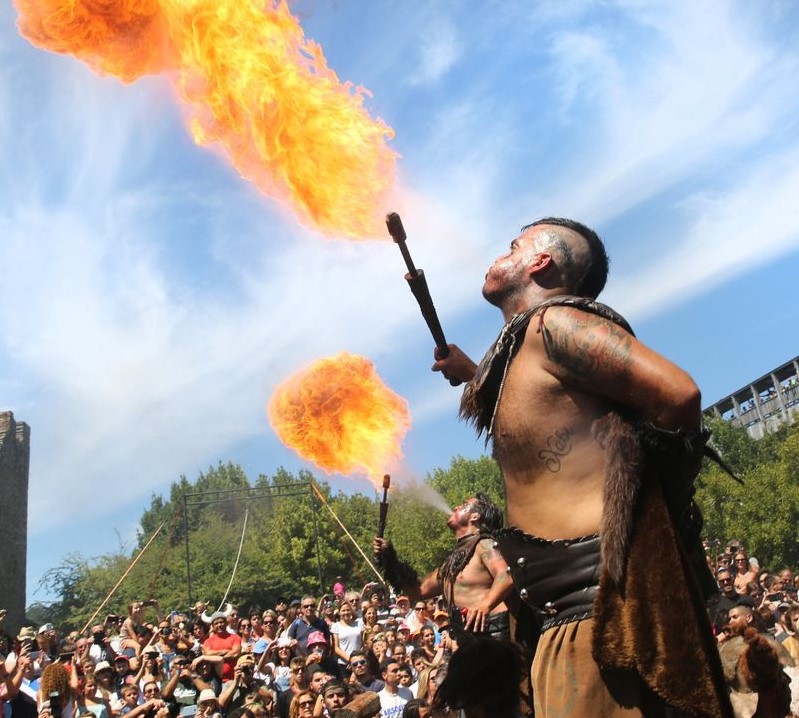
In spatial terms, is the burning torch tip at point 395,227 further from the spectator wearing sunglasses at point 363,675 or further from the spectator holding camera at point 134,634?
the spectator holding camera at point 134,634

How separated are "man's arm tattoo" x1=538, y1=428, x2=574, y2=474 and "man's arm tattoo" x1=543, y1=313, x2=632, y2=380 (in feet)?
0.62

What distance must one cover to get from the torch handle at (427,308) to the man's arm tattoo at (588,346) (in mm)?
840

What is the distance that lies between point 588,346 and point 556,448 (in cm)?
34

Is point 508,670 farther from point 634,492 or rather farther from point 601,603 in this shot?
point 634,492

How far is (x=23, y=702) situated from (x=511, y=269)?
8.64m

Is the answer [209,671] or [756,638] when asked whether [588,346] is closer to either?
[756,638]

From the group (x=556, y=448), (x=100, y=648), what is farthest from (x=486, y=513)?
(x=100, y=648)

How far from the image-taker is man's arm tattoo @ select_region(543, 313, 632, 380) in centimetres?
289

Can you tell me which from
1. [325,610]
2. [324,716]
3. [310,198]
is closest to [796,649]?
[324,716]

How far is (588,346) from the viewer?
9.62ft

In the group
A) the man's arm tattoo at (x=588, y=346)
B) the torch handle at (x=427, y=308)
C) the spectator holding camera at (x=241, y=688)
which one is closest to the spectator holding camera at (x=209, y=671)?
the spectator holding camera at (x=241, y=688)

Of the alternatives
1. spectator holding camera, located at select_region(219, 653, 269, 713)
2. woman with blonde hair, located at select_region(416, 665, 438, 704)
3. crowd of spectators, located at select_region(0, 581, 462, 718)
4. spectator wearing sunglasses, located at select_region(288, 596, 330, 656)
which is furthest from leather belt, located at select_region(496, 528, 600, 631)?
spectator wearing sunglasses, located at select_region(288, 596, 330, 656)

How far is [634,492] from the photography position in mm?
2803

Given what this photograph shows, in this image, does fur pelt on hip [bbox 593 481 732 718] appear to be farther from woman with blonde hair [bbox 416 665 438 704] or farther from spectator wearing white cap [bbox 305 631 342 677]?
spectator wearing white cap [bbox 305 631 342 677]
